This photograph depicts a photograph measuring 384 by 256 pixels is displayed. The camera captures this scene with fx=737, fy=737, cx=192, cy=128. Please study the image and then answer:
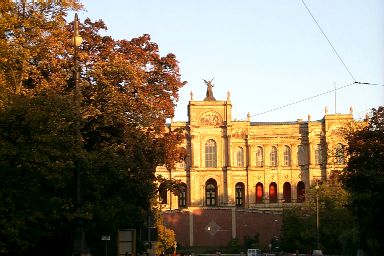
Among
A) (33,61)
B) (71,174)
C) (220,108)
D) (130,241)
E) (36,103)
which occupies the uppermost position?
(220,108)

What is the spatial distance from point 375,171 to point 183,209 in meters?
62.7

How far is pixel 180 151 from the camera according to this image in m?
41.0

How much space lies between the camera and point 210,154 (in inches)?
4075

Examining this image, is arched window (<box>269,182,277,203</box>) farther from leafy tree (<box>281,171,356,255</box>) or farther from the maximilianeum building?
leafy tree (<box>281,171,356,255</box>)

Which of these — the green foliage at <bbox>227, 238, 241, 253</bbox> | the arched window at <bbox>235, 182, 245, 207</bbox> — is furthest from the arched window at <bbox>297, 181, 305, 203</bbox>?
the green foliage at <bbox>227, 238, 241, 253</bbox>

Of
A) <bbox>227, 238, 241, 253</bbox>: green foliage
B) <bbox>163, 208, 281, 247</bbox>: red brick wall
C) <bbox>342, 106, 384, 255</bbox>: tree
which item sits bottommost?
<bbox>227, 238, 241, 253</bbox>: green foliage

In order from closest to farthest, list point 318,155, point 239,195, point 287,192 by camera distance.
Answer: point 318,155 < point 239,195 < point 287,192

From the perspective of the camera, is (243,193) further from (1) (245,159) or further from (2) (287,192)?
(2) (287,192)

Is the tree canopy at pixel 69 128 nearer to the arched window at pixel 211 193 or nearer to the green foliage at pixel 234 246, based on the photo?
the green foliage at pixel 234 246

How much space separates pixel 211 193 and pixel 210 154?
233 inches

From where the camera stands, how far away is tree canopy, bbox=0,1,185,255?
24406 millimetres

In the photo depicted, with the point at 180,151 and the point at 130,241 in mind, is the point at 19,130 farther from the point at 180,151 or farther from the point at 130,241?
the point at 180,151

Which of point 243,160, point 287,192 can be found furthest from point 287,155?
point 243,160

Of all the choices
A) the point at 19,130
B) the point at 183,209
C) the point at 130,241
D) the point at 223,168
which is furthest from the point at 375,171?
the point at 223,168
